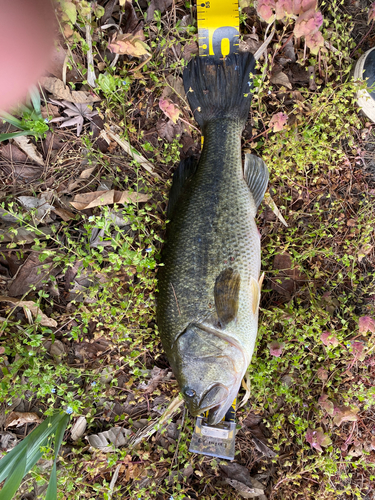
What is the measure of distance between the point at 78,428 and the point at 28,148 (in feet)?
8.19

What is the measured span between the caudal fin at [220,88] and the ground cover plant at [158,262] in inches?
8.2

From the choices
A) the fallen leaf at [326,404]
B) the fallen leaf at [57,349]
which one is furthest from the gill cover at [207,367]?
the fallen leaf at [57,349]

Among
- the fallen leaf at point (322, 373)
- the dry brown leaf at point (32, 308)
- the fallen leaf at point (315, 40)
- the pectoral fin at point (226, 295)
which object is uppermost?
the fallen leaf at point (315, 40)

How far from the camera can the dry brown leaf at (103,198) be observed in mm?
2701

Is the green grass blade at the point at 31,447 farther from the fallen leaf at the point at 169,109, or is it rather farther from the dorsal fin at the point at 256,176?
the fallen leaf at the point at 169,109

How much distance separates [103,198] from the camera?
269 cm

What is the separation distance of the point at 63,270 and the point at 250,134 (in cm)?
204

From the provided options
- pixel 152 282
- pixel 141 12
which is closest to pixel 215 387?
pixel 152 282

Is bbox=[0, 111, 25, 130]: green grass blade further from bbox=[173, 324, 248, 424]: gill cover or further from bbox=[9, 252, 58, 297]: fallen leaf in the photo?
bbox=[173, 324, 248, 424]: gill cover

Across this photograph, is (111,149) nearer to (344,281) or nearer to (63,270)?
(63,270)

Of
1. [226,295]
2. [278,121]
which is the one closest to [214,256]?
[226,295]

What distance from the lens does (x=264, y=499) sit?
2.72 meters

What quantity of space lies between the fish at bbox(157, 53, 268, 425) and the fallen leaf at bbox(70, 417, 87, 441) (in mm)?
1135

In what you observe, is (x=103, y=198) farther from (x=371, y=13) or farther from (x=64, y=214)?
(x=371, y=13)
